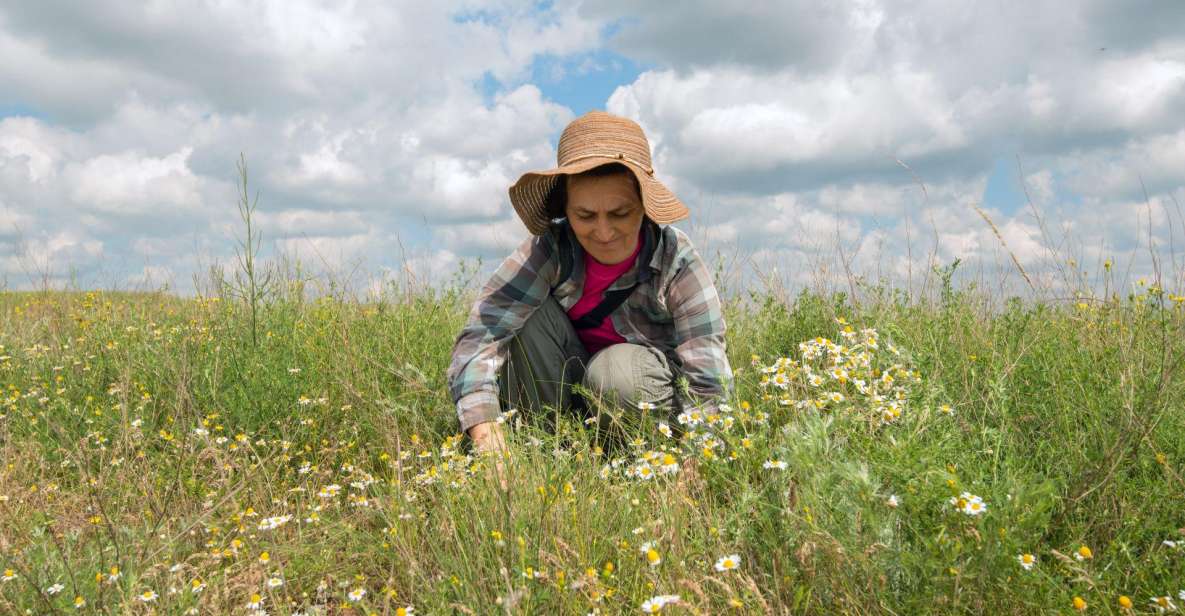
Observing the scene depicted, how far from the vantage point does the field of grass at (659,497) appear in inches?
75.4

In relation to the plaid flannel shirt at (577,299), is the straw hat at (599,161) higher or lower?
higher

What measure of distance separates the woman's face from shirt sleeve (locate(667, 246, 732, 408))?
35 centimetres

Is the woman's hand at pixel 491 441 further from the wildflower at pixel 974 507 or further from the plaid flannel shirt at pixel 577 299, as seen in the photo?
the wildflower at pixel 974 507

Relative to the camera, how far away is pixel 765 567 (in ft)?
6.97

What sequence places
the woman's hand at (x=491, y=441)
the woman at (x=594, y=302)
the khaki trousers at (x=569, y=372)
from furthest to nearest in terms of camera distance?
the khaki trousers at (x=569, y=372) → the woman at (x=594, y=302) → the woman's hand at (x=491, y=441)

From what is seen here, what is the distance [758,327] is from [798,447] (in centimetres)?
302

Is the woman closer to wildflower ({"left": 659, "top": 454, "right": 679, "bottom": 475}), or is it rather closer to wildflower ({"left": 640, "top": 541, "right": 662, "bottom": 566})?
wildflower ({"left": 659, "top": 454, "right": 679, "bottom": 475})

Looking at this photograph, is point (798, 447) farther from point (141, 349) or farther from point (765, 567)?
point (141, 349)

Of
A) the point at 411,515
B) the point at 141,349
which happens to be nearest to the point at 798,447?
the point at 411,515

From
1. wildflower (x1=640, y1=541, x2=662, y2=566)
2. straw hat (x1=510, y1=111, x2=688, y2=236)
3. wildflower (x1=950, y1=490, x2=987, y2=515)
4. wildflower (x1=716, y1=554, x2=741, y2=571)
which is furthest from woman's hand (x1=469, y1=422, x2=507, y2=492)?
wildflower (x1=950, y1=490, x2=987, y2=515)

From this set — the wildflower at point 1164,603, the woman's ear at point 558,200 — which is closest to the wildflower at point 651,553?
the wildflower at point 1164,603

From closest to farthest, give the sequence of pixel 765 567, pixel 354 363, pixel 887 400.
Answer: pixel 765 567
pixel 887 400
pixel 354 363

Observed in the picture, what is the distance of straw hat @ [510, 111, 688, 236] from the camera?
9.78ft

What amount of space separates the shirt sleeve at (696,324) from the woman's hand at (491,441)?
834mm
